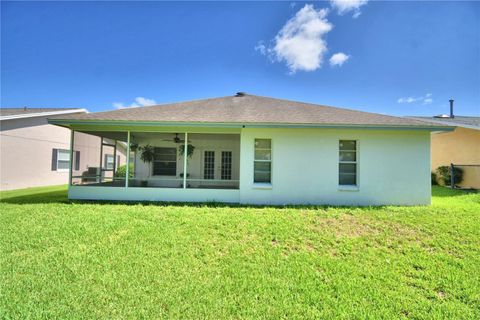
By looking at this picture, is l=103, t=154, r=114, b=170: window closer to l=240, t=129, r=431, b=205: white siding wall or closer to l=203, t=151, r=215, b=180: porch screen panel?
l=203, t=151, r=215, b=180: porch screen panel

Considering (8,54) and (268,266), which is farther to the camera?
(8,54)

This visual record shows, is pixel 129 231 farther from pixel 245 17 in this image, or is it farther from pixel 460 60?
pixel 460 60

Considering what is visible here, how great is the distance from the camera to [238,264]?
4125mm

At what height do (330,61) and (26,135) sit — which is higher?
(330,61)

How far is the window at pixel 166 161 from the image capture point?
12.8 metres

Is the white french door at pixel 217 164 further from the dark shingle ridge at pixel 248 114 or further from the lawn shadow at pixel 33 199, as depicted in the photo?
the lawn shadow at pixel 33 199

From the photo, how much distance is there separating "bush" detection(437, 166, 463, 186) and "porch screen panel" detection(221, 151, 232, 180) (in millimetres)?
13823

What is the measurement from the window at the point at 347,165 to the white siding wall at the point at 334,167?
0.22 m

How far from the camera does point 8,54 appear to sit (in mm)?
11648

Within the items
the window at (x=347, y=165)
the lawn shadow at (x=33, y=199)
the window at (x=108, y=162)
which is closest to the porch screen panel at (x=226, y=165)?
the window at (x=347, y=165)

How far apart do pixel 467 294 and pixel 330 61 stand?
12.3m

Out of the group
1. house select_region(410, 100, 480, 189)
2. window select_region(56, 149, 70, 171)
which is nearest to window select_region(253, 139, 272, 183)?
house select_region(410, 100, 480, 189)

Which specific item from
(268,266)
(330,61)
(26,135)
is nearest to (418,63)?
(330,61)

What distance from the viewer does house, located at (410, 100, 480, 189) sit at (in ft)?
41.3
